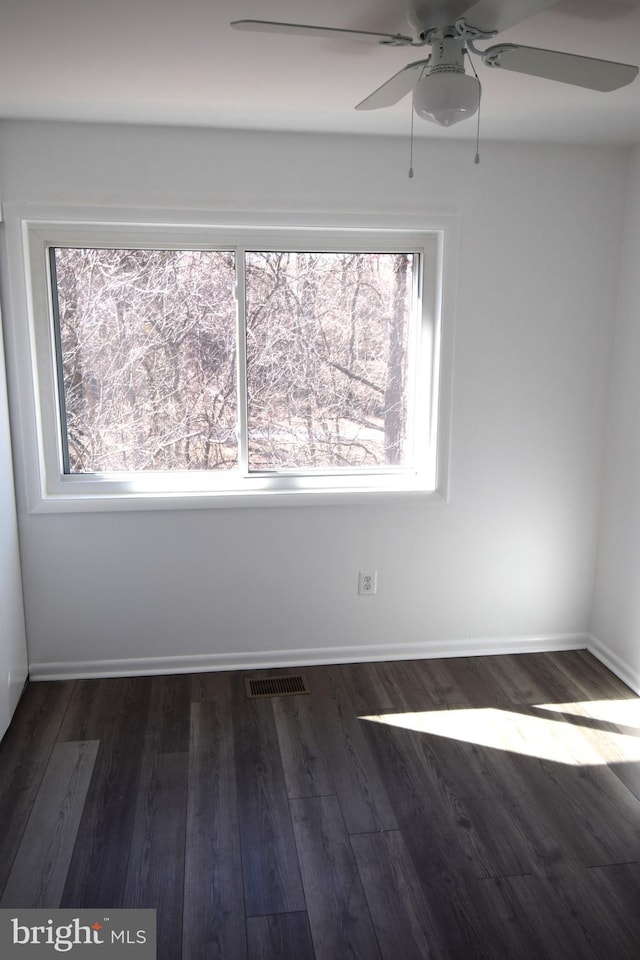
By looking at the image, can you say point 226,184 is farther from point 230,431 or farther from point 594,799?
point 594,799

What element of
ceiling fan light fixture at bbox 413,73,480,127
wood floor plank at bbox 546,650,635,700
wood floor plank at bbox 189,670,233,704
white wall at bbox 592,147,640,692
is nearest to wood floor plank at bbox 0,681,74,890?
wood floor plank at bbox 189,670,233,704

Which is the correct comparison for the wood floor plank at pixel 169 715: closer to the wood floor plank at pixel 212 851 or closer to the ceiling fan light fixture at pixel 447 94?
the wood floor plank at pixel 212 851

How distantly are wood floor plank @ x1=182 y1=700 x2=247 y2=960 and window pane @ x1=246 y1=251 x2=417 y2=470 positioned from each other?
123 cm

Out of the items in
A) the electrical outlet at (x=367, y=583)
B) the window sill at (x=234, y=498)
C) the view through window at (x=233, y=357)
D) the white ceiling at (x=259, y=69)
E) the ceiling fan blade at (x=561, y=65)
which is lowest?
the electrical outlet at (x=367, y=583)

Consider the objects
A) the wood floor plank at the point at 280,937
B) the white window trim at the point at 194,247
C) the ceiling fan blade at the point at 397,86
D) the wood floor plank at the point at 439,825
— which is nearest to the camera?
the ceiling fan blade at the point at 397,86

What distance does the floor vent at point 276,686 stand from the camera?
A: 314 centimetres

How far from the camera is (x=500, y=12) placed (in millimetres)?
1493

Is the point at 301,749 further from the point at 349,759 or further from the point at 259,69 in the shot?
the point at 259,69

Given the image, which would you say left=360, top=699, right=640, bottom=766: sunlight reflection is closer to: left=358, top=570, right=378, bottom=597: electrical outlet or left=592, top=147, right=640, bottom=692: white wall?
left=592, top=147, right=640, bottom=692: white wall

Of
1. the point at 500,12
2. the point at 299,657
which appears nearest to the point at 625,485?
the point at 299,657

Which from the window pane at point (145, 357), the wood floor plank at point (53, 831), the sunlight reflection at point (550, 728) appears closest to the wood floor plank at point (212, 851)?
the wood floor plank at point (53, 831)

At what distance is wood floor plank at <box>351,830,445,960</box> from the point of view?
1.92 meters

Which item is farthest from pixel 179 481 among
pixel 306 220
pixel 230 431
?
pixel 306 220

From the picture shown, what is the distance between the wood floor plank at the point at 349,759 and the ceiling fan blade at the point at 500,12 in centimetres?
225
